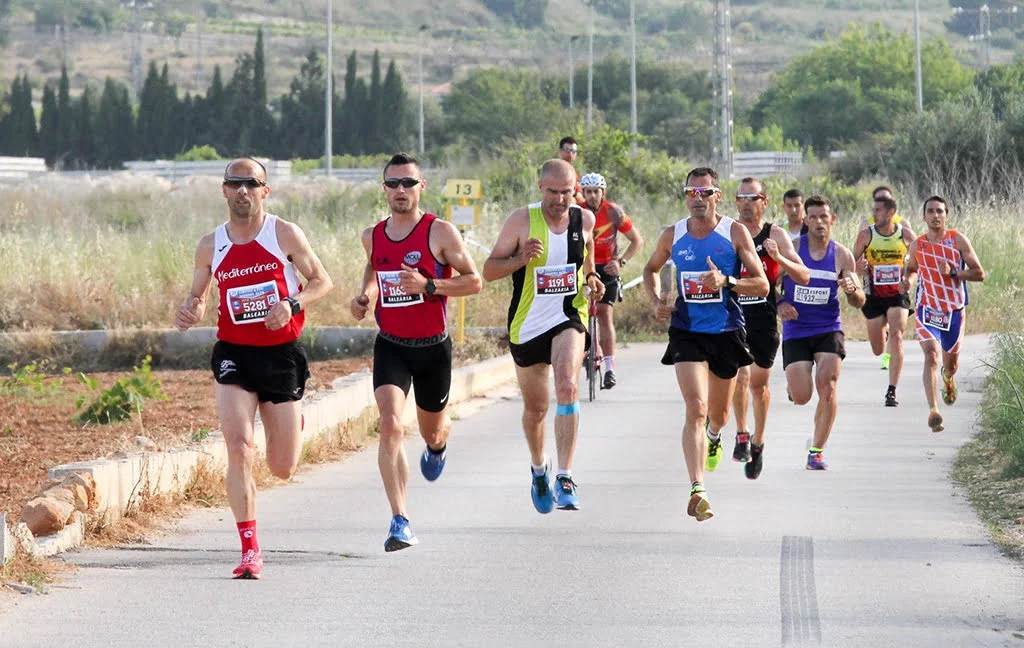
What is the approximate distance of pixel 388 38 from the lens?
531 ft

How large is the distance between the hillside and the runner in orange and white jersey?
105 meters

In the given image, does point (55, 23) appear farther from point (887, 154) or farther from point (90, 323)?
point (90, 323)

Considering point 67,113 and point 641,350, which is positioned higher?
point 67,113

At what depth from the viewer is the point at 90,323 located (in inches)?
1024

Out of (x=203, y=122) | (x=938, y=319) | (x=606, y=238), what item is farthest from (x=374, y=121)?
(x=938, y=319)

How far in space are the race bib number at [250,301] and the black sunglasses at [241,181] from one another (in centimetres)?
52

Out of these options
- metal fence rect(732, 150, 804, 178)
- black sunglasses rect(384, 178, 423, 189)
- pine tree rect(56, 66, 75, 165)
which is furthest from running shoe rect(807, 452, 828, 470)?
pine tree rect(56, 66, 75, 165)

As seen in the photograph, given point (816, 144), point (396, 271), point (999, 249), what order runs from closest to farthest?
point (396, 271) < point (999, 249) < point (816, 144)

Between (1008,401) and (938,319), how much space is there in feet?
6.63

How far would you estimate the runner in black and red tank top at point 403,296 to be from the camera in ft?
32.8

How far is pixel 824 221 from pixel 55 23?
158 meters

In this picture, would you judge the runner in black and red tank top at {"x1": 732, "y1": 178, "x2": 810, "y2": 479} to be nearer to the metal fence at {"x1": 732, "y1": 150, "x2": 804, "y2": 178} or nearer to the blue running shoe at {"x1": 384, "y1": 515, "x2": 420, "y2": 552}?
the blue running shoe at {"x1": 384, "y1": 515, "x2": 420, "y2": 552}

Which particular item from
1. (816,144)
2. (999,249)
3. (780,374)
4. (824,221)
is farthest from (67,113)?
(824,221)

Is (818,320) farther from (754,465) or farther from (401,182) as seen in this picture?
(401,182)
